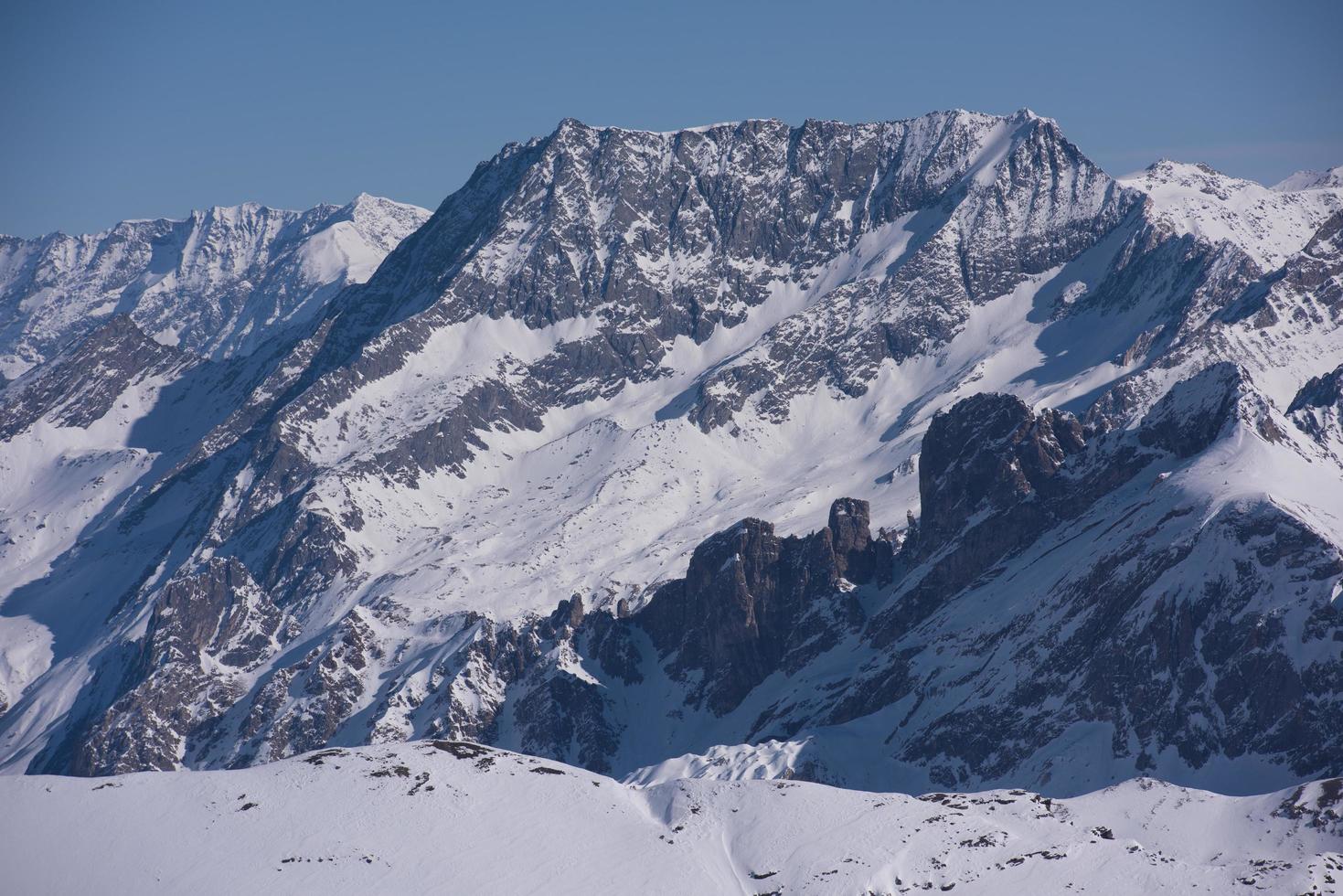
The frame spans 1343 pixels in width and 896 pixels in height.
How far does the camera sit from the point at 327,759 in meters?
198

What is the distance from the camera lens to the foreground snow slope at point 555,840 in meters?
176

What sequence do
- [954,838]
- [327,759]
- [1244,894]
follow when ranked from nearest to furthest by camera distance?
[1244,894]
[954,838]
[327,759]

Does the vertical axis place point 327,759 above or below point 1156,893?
above

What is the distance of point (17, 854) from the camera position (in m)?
175

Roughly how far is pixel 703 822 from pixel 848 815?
48.1ft

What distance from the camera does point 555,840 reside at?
18725 cm

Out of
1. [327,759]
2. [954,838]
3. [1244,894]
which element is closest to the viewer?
[1244,894]

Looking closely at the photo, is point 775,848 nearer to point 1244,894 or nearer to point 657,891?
point 657,891

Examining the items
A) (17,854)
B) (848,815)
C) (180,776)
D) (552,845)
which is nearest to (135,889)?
(17,854)

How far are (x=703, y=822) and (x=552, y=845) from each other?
1713 cm

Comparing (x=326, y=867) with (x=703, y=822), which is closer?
(x=326, y=867)

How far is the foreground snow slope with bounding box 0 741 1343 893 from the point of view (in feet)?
576

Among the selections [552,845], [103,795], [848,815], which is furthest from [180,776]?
[848,815]

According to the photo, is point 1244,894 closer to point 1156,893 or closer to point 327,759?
point 1156,893
